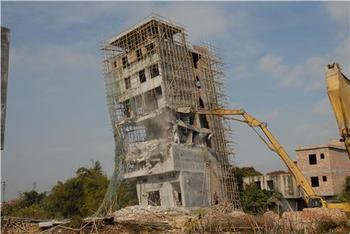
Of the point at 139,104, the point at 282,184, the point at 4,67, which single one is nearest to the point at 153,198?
the point at 139,104

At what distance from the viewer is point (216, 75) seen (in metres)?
35.2

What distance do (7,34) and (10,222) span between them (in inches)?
754

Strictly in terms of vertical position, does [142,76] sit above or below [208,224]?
above

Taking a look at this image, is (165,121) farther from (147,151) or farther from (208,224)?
(208,224)

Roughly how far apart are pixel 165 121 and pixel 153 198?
221 inches

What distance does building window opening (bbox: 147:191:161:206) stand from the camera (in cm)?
3117

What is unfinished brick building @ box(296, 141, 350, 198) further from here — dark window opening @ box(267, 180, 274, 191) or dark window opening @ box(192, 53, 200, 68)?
dark window opening @ box(192, 53, 200, 68)

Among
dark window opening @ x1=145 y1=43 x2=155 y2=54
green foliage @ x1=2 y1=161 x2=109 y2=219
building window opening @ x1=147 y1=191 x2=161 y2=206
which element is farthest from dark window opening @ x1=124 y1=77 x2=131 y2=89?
green foliage @ x1=2 y1=161 x2=109 y2=219

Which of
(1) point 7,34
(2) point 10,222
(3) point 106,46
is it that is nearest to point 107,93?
(3) point 106,46

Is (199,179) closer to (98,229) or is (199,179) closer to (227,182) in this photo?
(227,182)

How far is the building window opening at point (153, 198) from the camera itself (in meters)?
31.2

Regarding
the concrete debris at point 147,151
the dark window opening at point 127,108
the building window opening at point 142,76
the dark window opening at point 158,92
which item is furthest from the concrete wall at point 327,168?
the dark window opening at point 127,108

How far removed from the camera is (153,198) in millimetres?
31438

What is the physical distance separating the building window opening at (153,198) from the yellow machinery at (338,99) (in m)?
24.2
